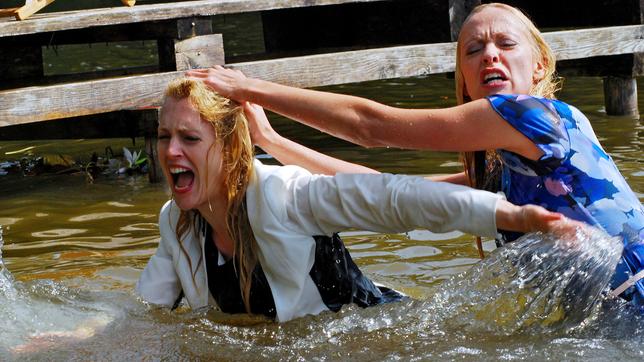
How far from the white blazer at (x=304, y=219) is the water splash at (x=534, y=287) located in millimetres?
267

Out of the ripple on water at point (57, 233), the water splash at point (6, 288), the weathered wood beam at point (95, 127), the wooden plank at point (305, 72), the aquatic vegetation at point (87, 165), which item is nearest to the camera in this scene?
the water splash at point (6, 288)

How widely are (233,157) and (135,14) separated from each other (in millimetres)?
3227

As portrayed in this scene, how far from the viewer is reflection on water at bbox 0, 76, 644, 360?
12.5 ft

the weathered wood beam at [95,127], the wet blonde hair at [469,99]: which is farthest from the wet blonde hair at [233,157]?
the weathered wood beam at [95,127]

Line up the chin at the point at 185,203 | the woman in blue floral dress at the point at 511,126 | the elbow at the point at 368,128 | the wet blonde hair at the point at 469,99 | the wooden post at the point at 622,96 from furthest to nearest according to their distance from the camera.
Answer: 1. the wooden post at the point at 622,96
2. the wet blonde hair at the point at 469,99
3. the chin at the point at 185,203
4. the elbow at the point at 368,128
5. the woman in blue floral dress at the point at 511,126

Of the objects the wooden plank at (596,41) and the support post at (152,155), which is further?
the wooden plank at (596,41)

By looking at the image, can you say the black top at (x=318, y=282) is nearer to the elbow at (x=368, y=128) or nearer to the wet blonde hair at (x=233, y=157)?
the wet blonde hair at (x=233, y=157)

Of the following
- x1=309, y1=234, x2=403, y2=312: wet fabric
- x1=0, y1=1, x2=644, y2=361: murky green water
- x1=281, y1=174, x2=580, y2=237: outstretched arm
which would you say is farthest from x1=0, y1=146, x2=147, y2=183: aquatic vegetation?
x1=281, y1=174, x2=580, y2=237: outstretched arm

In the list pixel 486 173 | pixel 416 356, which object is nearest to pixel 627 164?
pixel 486 173

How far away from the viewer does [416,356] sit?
3770mm

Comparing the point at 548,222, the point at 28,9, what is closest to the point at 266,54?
the point at 28,9

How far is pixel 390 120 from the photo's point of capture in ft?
12.2

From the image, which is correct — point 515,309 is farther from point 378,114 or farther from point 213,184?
point 213,184

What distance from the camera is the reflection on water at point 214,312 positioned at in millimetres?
3795
